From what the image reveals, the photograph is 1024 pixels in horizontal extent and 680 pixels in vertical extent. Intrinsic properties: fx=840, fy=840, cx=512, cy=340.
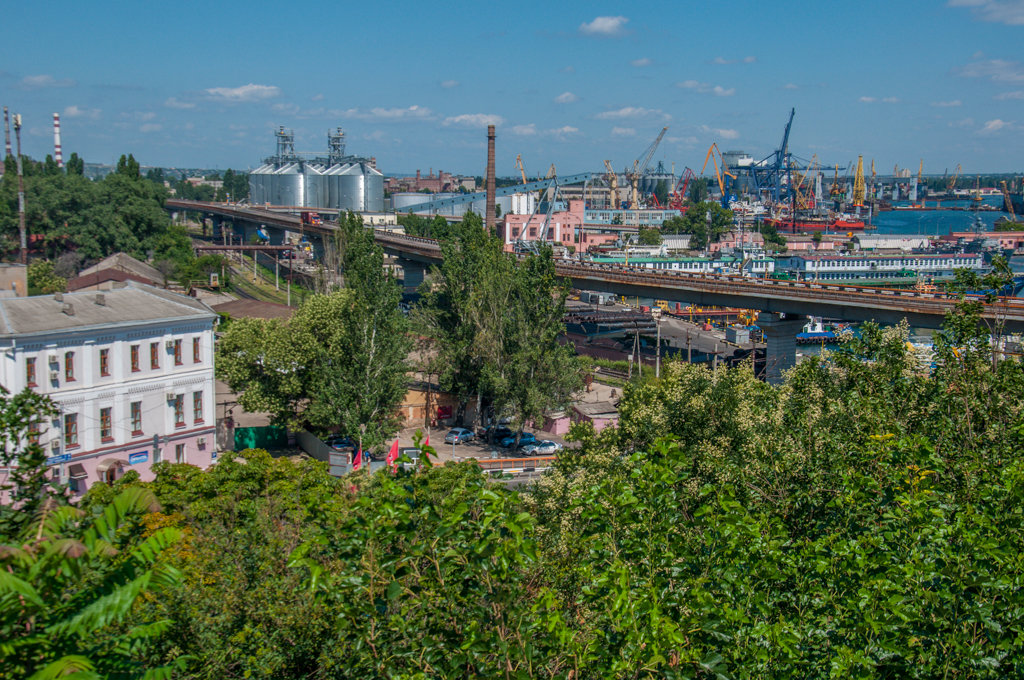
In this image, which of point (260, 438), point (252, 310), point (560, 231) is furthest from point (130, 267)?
point (560, 231)

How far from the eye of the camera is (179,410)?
17.8 meters

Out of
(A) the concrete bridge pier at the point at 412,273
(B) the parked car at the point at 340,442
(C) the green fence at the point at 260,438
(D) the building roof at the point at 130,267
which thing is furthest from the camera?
(A) the concrete bridge pier at the point at 412,273

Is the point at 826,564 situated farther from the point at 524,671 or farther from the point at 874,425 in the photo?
the point at 874,425

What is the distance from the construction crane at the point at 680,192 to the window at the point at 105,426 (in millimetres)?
101355

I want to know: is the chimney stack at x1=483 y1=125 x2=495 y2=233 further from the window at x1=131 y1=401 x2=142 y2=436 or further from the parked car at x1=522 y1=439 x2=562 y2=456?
the window at x1=131 y1=401 x2=142 y2=436

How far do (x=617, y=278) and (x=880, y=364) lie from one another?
88.5 ft

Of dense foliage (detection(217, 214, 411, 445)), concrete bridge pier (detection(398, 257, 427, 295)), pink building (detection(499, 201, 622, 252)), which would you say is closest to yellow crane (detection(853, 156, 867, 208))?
pink building (detection(499, 201, 622, 252))

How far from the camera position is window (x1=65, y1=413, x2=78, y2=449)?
1570cm

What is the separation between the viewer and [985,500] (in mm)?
5395

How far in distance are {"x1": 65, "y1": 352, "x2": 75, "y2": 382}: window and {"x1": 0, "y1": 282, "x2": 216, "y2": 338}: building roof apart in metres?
0.52

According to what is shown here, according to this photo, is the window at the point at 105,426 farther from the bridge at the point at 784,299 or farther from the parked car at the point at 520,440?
the bridge at the point at 784,299

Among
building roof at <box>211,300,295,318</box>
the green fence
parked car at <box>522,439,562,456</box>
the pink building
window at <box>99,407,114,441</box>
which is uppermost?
the pink building

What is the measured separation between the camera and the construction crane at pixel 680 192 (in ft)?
401

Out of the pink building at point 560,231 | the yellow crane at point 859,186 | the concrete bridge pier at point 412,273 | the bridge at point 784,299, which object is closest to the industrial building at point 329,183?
the pink building at point 560,231
